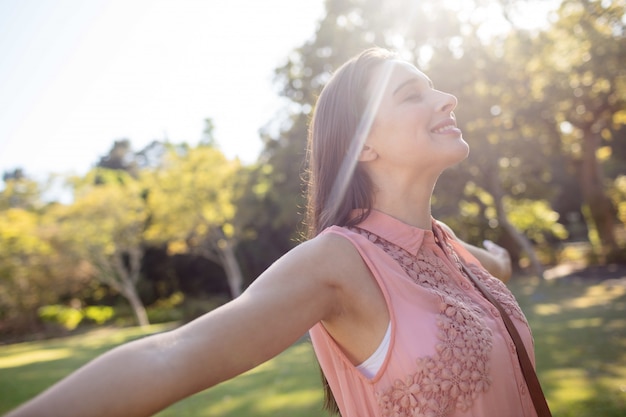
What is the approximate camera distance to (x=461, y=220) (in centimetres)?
2292

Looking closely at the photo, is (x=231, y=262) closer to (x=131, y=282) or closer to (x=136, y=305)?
(x=136, y=305)

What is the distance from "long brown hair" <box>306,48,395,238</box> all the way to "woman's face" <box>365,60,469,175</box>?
0.04 m

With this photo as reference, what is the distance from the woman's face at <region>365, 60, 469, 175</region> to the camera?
1598mm

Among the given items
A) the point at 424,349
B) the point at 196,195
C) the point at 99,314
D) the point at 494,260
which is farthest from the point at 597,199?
the point at 99,314

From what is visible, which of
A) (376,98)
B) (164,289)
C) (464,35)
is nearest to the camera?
(376,98)

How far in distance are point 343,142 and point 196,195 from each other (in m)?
22.4

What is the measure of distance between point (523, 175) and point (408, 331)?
22.1 meters

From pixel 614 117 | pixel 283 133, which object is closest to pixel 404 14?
pixel 283 133

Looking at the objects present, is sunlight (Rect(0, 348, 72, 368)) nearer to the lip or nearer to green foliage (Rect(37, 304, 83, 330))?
green foliage (Rect(37, 304, 83, 330))

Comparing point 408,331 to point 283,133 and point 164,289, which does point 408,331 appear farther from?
point 164,289

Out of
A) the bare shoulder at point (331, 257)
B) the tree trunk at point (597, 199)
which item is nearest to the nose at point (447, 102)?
the bare shoulder at point (331, 257)

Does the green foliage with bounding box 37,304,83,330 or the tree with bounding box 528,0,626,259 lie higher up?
the tree with bounding box 528,0,626,259

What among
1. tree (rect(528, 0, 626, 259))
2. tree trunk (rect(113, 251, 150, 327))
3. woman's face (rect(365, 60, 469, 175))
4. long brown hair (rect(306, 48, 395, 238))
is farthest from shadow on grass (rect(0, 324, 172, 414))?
tree (rect(528, 0, 626, 259))

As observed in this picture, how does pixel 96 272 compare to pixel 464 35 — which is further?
pixel 96 272
